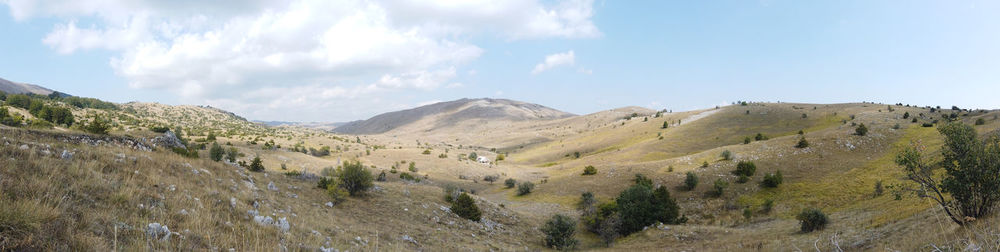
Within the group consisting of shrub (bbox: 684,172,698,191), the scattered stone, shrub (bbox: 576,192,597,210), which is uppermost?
the scattered stone

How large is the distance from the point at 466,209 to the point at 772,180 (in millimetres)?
21399

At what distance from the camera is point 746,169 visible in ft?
88.6

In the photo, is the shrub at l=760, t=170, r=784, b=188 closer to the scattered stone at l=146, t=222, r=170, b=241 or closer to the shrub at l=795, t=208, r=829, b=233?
the shrub at l=795, t=208, r=829, b=233

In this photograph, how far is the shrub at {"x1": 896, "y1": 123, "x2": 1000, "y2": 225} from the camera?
7.49m

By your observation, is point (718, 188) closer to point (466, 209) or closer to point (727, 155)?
point (727, 155)

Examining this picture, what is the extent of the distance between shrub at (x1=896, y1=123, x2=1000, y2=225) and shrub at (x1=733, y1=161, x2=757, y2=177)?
2016 centimetres

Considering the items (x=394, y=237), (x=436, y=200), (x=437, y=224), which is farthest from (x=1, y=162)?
(x=436, y=200)

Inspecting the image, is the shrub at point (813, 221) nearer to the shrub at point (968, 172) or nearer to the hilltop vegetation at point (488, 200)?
the hilltop vegetation at point (488, 200)

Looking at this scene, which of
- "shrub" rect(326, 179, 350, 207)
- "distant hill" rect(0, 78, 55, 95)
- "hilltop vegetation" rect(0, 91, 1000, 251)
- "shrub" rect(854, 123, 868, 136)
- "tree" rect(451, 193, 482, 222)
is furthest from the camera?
"distant hill" rect(0, 78, 55, 95)


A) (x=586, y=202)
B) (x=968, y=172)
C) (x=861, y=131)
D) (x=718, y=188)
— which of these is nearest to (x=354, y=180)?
(x=586, y=202)

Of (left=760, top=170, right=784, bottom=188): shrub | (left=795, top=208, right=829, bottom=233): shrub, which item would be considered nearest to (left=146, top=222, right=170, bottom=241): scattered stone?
(left=795, top=208, right=829, bottom=233): shrub

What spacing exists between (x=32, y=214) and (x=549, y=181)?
114 ft

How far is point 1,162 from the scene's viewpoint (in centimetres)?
593

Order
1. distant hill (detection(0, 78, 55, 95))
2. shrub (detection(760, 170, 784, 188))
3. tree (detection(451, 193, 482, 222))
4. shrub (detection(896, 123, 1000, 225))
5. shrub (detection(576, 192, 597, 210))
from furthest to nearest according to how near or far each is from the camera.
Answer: distant hill (detection(0, 78, 55, 95)) < shrub (detection(576, 192, 597, 210)) < shrub (detection(760, 170, 784, 188)) < tree (detection(451, 193, 482, 222)) < shrub (detection(896, 123, 1000, 225))
